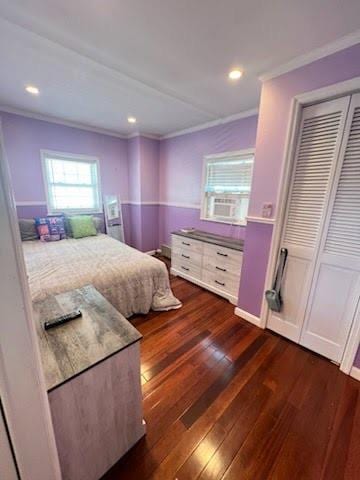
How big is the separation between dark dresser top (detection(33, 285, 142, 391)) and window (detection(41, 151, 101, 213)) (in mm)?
2873

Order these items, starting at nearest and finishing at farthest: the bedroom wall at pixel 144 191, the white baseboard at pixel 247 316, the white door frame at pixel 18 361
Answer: the white door frame at pixel 18 361 < the white baseboard at pixel 247 316 < the bedroom wall at pixel 144 191

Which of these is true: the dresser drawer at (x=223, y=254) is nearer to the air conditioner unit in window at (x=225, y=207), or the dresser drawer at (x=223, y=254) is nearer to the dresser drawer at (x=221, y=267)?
the dresser drawer at (x=221, y=267)

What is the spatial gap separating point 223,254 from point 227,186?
116 centimetres

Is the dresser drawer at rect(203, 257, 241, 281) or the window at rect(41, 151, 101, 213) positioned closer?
the dresser drawer at rect(203, 257, 241, 281)

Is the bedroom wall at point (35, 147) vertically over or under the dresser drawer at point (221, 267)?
over

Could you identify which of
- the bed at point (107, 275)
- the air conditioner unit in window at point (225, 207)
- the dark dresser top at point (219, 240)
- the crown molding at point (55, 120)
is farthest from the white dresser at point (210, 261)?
the crown molding at point (55, 120)

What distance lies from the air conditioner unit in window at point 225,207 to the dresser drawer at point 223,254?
682 millimetres

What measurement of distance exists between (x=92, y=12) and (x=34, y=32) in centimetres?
55

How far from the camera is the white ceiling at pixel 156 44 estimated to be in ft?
4.20

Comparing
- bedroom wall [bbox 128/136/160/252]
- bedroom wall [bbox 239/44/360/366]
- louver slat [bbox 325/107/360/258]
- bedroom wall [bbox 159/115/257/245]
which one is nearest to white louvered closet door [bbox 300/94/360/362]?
louver slat [bbox 325/107/360/258]

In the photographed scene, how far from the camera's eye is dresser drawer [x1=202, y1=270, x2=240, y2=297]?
260 centimetres

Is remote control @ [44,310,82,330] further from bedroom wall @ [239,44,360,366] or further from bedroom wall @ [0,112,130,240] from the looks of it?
bedroom wall @ [0,112,130,240]

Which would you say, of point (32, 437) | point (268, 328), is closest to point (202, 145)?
point (268, 328)

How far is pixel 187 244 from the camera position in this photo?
10.5 ft
